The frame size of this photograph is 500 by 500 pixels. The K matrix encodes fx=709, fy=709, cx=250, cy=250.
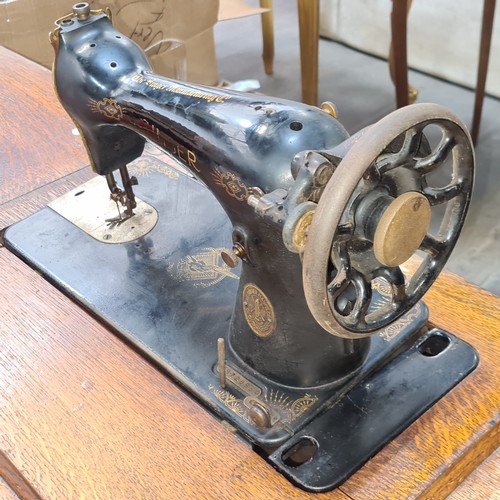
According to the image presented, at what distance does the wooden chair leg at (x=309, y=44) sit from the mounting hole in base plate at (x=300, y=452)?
1889mm

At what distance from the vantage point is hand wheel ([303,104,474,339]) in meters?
0.63

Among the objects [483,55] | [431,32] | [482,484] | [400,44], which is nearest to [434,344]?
[482,484]

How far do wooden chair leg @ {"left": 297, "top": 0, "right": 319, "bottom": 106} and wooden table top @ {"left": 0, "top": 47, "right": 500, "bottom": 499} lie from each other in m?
1.62

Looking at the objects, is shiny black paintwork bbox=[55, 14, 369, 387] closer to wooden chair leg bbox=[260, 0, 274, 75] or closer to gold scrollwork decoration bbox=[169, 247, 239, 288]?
gold scrollwork decoration bbox=[169, 247, 239, 288]

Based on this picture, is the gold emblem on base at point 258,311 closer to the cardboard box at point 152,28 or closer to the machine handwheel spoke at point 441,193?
the machine handwheel spoke at point 441,193

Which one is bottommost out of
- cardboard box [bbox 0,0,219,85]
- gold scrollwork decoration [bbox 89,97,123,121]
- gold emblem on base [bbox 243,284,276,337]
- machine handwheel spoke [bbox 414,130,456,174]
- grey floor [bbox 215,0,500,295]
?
grey floor [bbox 215,0,500,295]

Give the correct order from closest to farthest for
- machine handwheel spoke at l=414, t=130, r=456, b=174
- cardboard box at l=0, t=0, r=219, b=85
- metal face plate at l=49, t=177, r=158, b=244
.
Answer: machine handwheel spoke at l=414, t=130, r=456, b=174 → metal face plate at l=49, t=177, r=158, b=244 → cardboard box at l=0, t=0, r=219, b=85

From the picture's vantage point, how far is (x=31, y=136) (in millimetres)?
1450

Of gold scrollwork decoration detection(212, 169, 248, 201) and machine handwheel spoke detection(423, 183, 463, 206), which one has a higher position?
machine handwheel spoke detection(423, 183, 463, 206)

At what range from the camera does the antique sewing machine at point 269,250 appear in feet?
2.34

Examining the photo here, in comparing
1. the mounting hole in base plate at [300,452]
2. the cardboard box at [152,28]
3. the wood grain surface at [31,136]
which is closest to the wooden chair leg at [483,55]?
the cardboard box at [152,28]

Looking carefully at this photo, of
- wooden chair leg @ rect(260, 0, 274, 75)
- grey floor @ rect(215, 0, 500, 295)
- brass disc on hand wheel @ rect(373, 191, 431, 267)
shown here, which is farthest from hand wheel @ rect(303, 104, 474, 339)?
wooden chair leg @ rect(260, 0, 274, 75)

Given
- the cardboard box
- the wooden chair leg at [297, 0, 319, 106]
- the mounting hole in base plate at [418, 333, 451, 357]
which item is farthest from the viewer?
the wooden chair leg at [297, 0, 319, 106]

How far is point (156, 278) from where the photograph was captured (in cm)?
109
